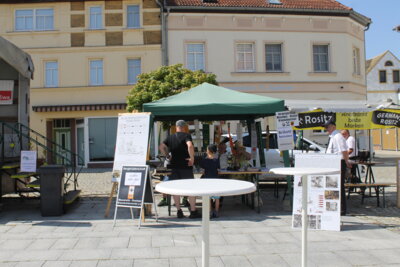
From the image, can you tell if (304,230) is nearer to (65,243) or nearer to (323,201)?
(323,201)

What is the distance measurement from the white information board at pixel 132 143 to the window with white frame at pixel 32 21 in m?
15.0

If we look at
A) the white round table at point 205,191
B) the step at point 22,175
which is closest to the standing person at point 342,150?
the white round table at point 205,191

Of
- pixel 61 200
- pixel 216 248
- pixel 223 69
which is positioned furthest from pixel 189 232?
pixel 223 69

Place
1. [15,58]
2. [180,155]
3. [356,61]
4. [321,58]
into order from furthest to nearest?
[356,61]
[321,58]
[15,58]
[180,155]

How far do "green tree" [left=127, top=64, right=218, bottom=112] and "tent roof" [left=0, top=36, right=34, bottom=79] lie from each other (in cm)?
620

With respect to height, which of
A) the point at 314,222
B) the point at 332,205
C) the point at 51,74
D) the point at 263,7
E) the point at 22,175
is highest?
the point at 263,7

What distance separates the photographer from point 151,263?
478 cm

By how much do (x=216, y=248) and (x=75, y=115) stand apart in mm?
16534

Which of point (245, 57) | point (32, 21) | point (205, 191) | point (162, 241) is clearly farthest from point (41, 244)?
point (32, 21)

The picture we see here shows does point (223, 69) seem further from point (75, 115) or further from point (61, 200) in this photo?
point (61, 200)

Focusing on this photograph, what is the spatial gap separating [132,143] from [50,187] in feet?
5.89

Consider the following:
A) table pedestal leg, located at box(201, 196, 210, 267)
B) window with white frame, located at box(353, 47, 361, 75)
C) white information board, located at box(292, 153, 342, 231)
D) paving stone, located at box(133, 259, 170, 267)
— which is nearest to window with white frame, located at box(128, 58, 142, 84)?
window with white frame, located at box(353, 47, 361, 75)

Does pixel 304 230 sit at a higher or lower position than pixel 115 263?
higher

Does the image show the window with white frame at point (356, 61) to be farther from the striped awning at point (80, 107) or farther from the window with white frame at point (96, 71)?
the window with white frame at point (96, 71)
